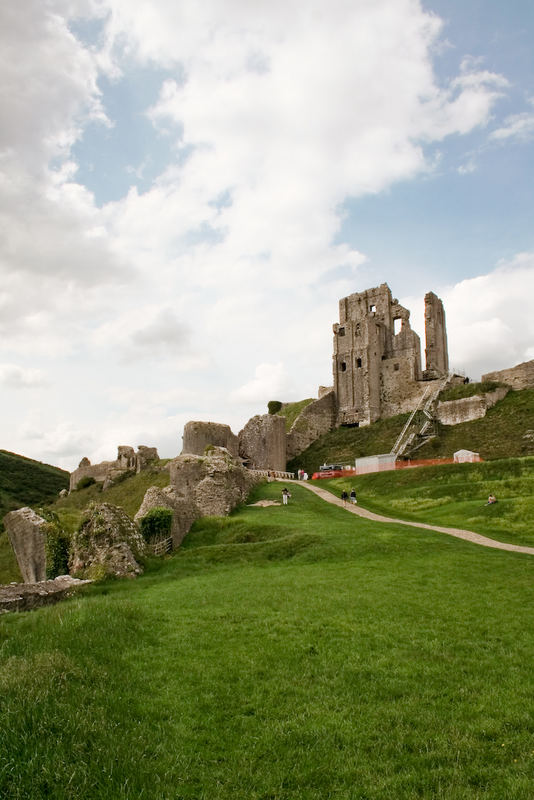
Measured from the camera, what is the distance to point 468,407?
46188 millimetres

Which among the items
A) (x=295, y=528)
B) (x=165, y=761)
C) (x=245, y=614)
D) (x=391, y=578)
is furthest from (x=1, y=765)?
(x=295, y=528)

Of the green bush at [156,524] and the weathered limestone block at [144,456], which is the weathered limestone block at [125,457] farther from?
the green bush at [156,524]

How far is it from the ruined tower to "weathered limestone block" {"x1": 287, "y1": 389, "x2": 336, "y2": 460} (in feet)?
3.61

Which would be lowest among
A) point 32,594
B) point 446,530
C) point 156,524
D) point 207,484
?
point 32,594

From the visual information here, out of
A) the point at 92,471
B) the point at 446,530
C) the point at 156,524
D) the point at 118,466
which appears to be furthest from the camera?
the point at 92,471

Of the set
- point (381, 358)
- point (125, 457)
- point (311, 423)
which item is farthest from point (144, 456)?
point (381, 358)

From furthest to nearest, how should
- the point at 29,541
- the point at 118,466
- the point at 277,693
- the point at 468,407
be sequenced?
1. the point at 118,466
2. the point at 468,407
3. the point at 29,541
4. the point at 277,693

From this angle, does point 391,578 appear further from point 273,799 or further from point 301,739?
point 273,799

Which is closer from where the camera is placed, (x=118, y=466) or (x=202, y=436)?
(x=202, y=436)

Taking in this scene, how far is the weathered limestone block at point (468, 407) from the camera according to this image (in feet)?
150

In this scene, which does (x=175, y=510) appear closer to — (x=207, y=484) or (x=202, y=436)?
(x=207, y=484)

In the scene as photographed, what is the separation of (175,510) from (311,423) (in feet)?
123

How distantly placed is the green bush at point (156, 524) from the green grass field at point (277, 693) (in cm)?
728

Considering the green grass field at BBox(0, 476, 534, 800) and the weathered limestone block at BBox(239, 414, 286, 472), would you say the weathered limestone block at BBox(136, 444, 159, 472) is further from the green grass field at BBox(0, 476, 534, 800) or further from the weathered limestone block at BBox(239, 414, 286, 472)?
the green grass field at BBox(0, 476, 534, 800)
